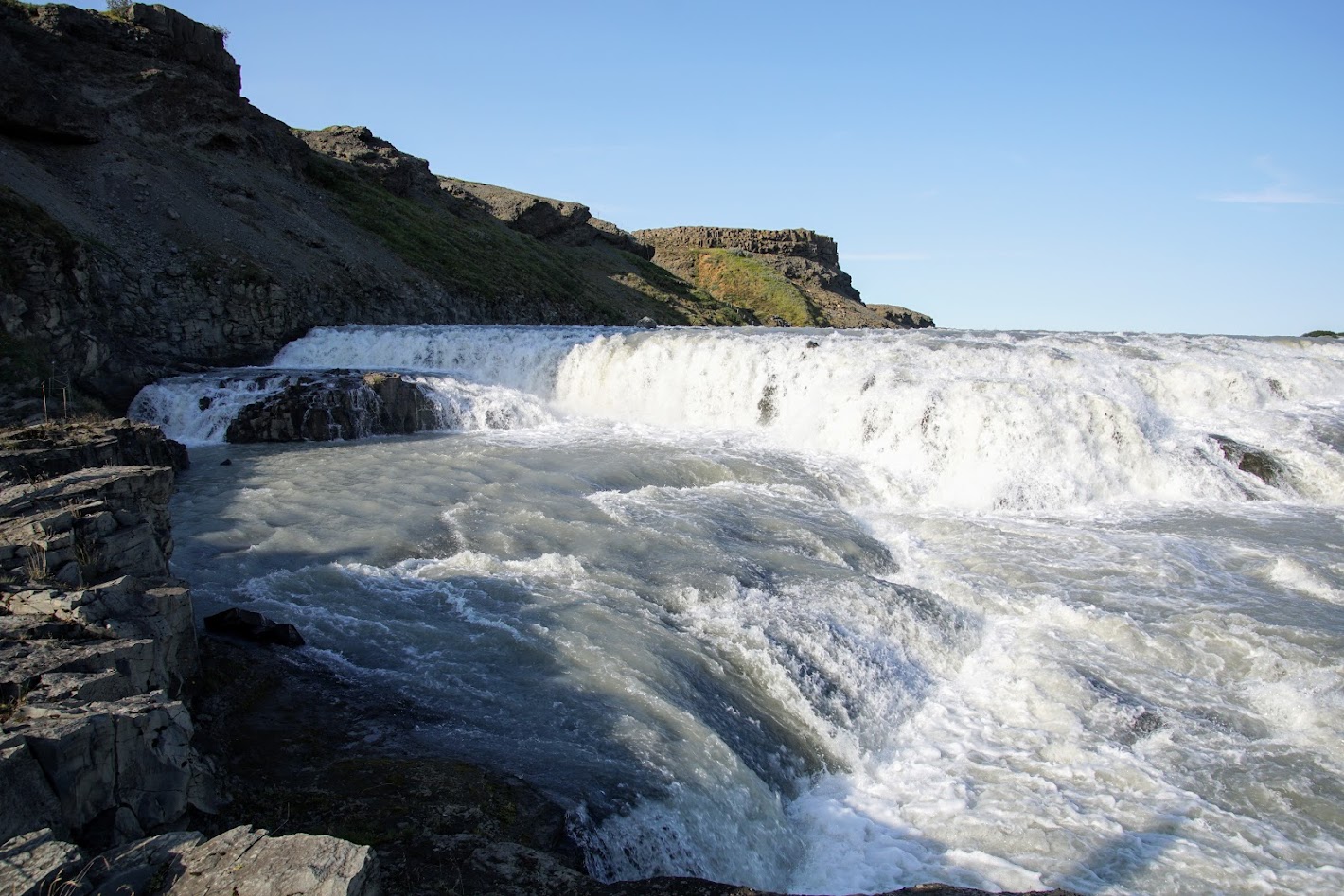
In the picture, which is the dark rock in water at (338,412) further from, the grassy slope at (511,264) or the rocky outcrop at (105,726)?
the grassy slope at (511,264)

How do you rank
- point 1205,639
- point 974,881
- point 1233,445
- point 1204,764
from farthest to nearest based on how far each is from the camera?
1. point 1233,445
2. point 1205,639
3. point 1204,764
4. point 974,881

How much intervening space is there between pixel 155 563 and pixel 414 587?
2619 mm

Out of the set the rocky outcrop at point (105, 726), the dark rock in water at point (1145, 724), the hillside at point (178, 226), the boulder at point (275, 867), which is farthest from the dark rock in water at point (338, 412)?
the boulder at point (275, 867)

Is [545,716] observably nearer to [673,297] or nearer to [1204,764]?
[1204,764]

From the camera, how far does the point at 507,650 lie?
703 centimetres

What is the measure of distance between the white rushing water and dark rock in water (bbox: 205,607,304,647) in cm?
25

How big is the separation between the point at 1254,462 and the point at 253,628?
14.9 m

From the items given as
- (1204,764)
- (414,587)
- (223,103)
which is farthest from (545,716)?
(223,103)

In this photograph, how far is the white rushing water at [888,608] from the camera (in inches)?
222

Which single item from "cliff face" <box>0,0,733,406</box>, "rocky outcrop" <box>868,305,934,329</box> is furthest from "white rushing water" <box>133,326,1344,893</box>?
"rocky outcrop" <box>868,305,934,329</box>

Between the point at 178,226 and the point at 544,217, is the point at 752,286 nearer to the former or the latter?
the point at 544,217

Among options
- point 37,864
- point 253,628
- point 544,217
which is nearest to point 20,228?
point 253,628

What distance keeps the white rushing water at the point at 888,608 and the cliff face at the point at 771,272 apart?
49846 mm

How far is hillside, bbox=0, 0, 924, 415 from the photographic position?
17.5 meters
